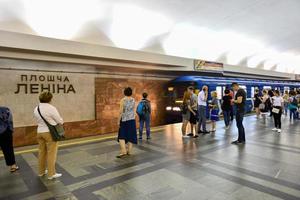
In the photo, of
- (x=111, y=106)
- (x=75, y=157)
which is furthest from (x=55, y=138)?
(x=111, y=106)

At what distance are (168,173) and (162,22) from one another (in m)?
6.33

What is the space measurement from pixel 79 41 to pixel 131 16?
2.12 meters

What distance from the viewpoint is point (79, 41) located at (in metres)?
7.32

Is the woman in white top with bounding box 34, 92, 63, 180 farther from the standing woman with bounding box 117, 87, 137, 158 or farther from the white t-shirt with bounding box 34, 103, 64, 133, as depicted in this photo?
the standing woman with bounding box 117, 87, 137, 158

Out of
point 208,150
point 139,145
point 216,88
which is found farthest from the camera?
point 216,88

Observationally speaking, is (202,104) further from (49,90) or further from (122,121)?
(49,90)

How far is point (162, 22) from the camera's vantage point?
8156mm

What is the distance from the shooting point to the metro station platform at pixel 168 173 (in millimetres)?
3002

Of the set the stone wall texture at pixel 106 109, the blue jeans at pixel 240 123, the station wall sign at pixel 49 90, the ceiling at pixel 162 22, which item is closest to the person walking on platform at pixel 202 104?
the blue jeans at pixel 240 123

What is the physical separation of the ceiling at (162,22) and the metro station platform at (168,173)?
159 inches

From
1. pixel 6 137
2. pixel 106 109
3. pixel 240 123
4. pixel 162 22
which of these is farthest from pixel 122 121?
pixel 162 22

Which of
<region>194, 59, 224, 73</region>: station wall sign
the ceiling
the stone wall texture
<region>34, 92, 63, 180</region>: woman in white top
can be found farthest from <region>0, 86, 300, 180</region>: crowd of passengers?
<region>194, 59, 224, 73</region>: station wall sign

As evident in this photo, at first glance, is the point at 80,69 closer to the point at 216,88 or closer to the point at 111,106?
the point at 111,106

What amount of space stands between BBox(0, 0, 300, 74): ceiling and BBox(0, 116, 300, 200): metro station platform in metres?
4.03
